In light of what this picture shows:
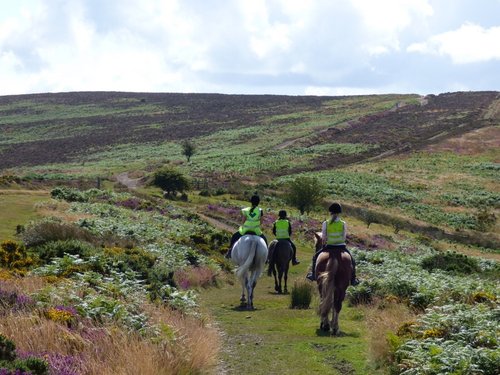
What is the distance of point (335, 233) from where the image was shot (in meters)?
12.7

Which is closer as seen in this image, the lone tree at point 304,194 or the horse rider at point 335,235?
the horse rider at point 335,235

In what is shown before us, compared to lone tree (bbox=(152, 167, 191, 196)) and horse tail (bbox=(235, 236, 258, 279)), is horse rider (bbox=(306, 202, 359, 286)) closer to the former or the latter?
horse tail (bbox=(235, 236, 258, 279))

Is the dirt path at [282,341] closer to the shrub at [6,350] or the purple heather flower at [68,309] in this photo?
the purple heather flower at [68,309]

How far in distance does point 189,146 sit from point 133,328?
3598 inches

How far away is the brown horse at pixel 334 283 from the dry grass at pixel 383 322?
771 mm

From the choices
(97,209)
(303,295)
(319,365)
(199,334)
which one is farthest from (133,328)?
(97,209)

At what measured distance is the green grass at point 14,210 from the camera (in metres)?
25.6

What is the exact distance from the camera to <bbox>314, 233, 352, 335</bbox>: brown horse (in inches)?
476

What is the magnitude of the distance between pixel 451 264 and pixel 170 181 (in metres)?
36.9

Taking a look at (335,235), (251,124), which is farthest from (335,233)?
(251,124)

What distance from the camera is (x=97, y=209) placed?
34.5m

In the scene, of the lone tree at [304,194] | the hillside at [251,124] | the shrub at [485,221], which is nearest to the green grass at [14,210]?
the lone tree at [304,194]

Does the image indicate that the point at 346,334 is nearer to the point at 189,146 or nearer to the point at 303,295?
the point at 303,295

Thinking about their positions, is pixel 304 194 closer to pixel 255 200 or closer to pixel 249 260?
pixel 255 200
